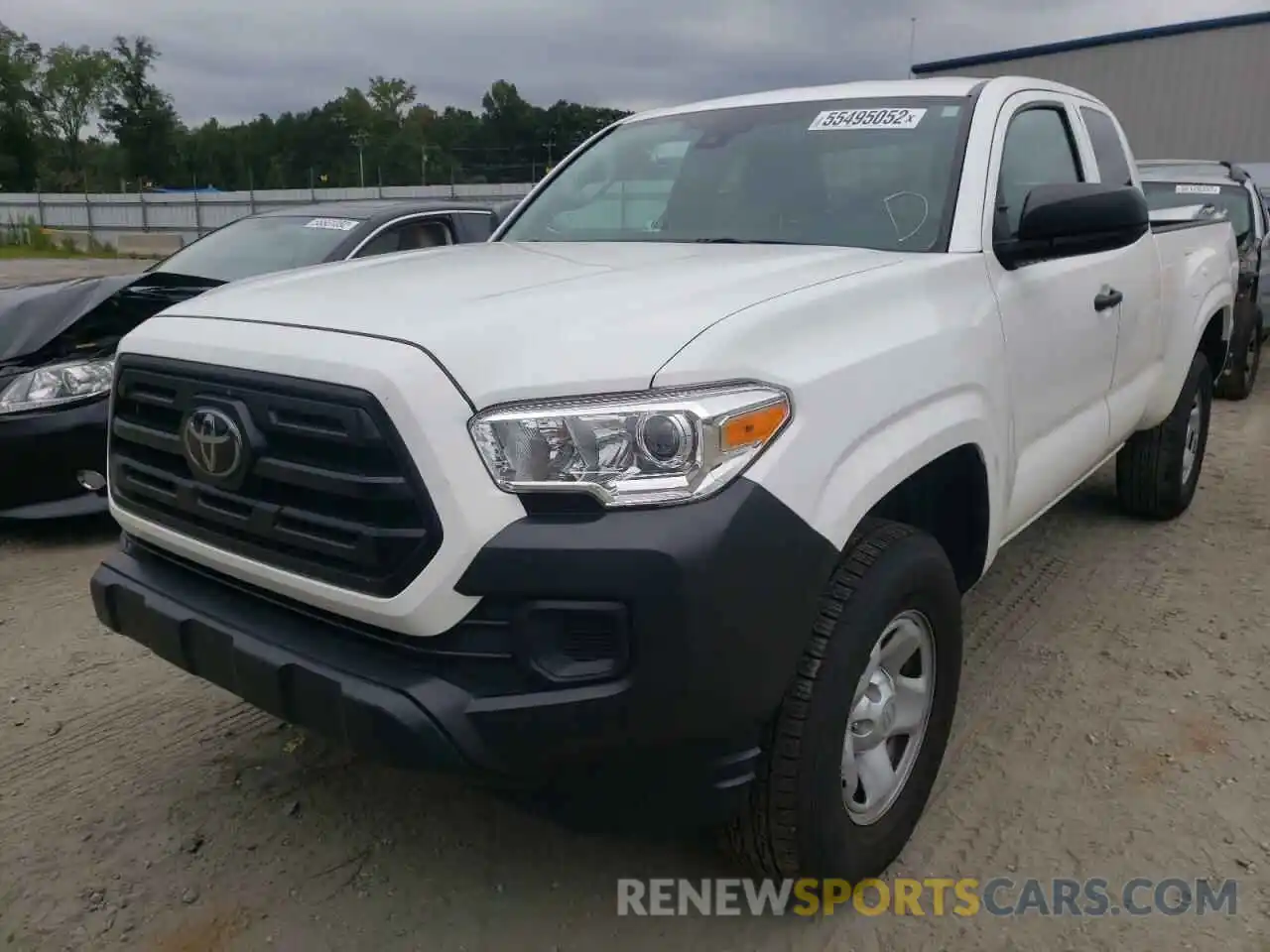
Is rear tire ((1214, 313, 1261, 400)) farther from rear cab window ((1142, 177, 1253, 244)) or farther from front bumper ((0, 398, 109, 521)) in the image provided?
front bumper ((0, 398, 109, 521))

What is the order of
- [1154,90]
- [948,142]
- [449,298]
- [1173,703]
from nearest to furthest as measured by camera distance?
[449,298], [948,142], [1173,703], [1154,90]

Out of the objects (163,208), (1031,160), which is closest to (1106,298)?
(1031,160)

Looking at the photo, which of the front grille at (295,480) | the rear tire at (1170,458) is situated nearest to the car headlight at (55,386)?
the front grille at (295,480)

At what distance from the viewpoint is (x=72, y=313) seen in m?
5.08

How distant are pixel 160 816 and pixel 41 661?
124cm

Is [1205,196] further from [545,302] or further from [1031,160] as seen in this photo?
[545,302]

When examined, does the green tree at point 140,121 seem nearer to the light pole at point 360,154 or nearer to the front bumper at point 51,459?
the light pole at point 360,154

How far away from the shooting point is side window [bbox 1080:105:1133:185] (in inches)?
160

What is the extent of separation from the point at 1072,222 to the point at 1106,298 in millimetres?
876

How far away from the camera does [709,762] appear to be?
201 cm

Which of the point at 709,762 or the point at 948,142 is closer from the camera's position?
the point at 709,762

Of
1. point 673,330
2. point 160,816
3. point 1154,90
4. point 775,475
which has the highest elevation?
point 1154,90

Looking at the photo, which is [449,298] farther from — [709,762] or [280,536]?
[709,762]

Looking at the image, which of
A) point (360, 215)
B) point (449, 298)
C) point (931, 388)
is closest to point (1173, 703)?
point (931, 388)
